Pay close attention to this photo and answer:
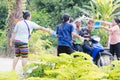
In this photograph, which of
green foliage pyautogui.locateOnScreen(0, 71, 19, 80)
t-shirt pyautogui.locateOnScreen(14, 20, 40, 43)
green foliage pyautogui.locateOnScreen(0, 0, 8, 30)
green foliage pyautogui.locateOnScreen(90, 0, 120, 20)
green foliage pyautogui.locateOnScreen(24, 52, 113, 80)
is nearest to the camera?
green foliage pyautogui.locateOnScreen(0, 71, 19, 80)

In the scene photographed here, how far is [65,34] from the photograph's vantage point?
27.4 feet

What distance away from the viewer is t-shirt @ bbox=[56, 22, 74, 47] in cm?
828

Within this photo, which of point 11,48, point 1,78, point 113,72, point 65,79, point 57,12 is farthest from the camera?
point 57,12

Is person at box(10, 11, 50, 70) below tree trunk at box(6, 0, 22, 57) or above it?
below

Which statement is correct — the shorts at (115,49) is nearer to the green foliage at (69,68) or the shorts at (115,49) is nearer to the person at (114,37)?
the person at (114,37)

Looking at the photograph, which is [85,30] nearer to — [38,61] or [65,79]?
[38,61]

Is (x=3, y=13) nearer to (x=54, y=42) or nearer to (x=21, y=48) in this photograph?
(x=54, y=42)

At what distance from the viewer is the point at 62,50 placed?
334 inches

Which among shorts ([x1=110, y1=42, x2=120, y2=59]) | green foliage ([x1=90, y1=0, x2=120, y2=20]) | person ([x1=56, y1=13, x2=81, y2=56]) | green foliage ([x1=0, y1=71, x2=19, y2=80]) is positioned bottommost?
green foliage ([x1=0, y1=71, x2=19, y2=80])

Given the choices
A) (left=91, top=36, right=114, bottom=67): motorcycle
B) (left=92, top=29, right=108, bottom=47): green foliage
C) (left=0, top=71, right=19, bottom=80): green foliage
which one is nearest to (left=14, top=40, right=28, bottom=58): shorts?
(left=91, top=36, right=114, bottom=67): motorcycle

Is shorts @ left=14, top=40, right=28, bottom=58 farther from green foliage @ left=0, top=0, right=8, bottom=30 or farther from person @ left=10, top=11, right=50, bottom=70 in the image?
green foliage @ left=0, top=0, right=8, bottom=30

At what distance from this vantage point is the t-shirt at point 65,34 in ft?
27.2

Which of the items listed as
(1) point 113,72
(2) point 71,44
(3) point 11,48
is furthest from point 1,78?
(3) point 11,48

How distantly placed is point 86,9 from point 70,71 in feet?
62.5
